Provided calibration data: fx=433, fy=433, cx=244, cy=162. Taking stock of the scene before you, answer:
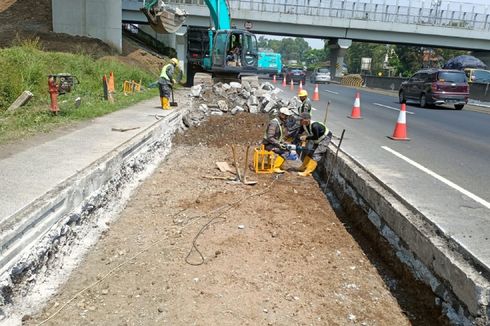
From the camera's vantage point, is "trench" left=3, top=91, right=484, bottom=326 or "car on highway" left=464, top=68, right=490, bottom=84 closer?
"trench" left=3, top=91, right=484, bottom=326

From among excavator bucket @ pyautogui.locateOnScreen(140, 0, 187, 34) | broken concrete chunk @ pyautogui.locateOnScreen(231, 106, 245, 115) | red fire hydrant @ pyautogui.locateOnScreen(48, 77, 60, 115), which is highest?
excavator bucket @ pyautogui.locateOnScreen(140, 0, 187, 34)

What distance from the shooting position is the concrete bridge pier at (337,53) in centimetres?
4500

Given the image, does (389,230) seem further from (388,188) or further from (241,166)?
(241,166)

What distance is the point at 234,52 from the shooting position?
1764 centimetres

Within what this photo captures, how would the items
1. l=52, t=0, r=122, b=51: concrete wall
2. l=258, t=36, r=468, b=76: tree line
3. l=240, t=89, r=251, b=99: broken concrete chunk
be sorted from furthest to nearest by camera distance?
l=258, t=36, r=468, b=76: tree line
l=52, t=0, r=122, b=51: concrete wall
l=240, t=89, r=251, b=99: broken concrete chunk

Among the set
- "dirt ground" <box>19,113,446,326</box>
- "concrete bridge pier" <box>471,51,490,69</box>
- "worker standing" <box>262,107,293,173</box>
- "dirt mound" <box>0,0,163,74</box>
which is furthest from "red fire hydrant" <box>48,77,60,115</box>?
"concrete bridge pier" <box>471,51,490,69</box>

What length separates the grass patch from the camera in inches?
328

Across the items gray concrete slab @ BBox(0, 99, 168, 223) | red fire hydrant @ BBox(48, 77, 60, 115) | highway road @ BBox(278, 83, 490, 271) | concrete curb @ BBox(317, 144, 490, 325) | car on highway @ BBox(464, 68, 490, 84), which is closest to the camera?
concrete curb @ BBox(317, 144, 490, 325)

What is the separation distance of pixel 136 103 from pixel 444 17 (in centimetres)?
3962

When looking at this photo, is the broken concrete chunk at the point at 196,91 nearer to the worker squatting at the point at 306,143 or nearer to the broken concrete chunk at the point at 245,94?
the broken concrete chunk at the point at 245,94

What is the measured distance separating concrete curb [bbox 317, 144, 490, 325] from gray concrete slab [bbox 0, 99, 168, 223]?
11.8 ft

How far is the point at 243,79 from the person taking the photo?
1853cm

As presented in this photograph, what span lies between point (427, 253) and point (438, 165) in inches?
166

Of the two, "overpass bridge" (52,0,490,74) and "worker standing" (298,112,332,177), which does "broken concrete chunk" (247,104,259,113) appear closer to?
"worker standing" (298,112,332,177)
